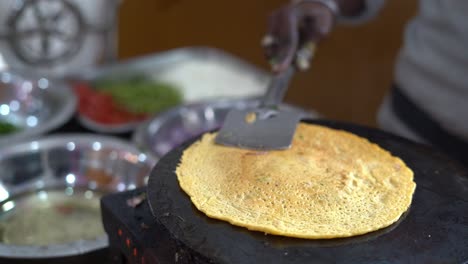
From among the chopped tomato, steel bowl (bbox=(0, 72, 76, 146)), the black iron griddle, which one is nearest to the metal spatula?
the black iron griddle

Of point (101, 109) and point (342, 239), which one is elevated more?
point (342, 239)

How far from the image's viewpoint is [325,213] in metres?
0.86

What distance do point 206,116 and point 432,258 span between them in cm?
165

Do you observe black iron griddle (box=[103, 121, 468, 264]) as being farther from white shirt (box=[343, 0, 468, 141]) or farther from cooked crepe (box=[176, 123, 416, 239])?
white shirt (box=[343, 0, 468, 141])

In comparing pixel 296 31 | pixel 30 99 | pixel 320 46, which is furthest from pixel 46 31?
pixel 296 31

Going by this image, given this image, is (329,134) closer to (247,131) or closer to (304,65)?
(247,131)

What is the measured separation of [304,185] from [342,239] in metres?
0.14

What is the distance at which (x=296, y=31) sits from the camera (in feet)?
4.82

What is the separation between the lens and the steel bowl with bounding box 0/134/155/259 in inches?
74.1

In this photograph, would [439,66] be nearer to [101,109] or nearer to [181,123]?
[181,123]

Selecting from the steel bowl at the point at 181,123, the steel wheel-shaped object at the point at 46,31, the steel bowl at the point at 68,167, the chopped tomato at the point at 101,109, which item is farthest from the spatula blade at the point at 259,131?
the steel wheel-shaped object at the point at 46,31

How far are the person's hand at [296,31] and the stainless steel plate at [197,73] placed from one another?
1.05 m

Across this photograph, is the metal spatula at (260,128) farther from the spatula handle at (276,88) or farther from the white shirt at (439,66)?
the white shirt at (439,66)

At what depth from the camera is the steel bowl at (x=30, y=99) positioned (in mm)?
2403
